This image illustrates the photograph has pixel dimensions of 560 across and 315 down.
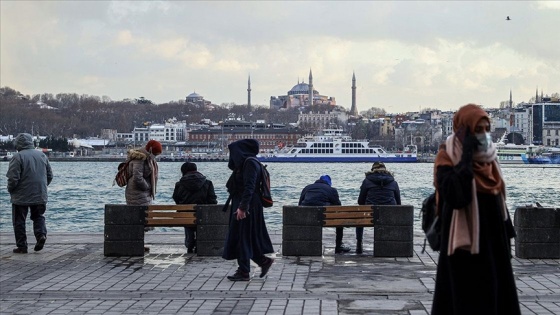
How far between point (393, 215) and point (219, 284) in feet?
9.90

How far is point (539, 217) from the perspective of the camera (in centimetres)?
1117

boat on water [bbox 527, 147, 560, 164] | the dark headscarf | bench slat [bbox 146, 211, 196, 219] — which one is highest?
the dark headscarf

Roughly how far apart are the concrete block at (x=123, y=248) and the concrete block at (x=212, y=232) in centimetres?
72

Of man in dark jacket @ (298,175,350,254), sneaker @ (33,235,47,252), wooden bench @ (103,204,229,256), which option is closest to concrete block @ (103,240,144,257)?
wooden bench @ (103,204,229,256)

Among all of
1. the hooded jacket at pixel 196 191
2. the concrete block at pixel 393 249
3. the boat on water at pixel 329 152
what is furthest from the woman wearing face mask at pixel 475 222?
the boat on water at pixel 329 152

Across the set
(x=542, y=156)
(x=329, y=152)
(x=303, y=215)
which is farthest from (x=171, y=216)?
(x=542, y=156)

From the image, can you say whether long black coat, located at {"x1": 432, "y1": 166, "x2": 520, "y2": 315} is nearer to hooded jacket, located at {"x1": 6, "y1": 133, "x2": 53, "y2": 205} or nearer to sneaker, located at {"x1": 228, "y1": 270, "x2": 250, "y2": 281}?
sneaker, located at {"x1": 228, "y1": 270, "x2": 250, "y2": 281}

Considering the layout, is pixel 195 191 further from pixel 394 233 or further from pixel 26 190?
pixel 394 233

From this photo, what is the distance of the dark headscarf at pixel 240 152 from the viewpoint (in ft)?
31.7

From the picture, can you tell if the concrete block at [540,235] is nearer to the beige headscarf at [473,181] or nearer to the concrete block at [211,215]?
the concrete block at [211,215]

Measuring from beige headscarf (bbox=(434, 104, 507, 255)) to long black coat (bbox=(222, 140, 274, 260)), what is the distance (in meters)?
4.50

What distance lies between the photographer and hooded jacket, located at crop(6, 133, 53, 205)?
39.0 feet

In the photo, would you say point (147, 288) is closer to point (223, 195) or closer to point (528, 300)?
point (528, 300)

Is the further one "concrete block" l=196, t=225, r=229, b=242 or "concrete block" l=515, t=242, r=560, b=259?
"concrete block" l=196, t=225, r=229, b=242
